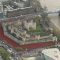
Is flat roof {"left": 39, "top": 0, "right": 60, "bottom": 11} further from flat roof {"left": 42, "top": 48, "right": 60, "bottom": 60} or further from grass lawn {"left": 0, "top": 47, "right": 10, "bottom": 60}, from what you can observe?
grass lawn {"left": 0, "top": 47, "right": 10, "bottom": 60}

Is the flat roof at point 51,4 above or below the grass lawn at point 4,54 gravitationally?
above

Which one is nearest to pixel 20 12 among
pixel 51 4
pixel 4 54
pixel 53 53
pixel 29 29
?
pixel 29 29

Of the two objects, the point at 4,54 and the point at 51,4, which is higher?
the point at 51,4

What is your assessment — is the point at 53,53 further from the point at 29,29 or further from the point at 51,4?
the point at 51,4

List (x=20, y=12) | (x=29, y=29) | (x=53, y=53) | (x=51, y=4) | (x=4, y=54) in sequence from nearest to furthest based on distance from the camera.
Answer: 1. (x=53, y=53)
2. (x=4, y=54)
3. (x=29, y=29)
4. (x=20, y=12)
5. (x=51, y=4)

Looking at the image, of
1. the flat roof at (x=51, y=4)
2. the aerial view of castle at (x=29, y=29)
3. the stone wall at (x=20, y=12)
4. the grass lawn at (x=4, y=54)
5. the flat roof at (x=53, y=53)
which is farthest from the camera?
the flat roof at (x=51, y=4)

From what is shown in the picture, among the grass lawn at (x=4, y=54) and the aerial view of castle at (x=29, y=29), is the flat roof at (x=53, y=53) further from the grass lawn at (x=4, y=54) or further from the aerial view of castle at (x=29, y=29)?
the grass lawn at (x=4, y=54)

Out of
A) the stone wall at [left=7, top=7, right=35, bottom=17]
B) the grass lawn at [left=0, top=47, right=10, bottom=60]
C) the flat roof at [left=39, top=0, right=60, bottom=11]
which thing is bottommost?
the grass lawn at [left=0, top=47, right=10, bottom=60]

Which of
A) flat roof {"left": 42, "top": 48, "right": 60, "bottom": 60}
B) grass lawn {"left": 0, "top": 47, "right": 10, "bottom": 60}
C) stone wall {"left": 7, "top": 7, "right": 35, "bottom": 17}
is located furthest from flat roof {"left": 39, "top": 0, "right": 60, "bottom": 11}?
grass lawn {"left": 0, "top": 47, "right": 10, "bottom": 60}

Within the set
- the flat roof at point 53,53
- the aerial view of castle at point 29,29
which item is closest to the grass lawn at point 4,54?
the aerial view of castle at point 29,29

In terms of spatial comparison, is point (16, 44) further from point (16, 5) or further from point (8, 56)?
point (16, 5)
